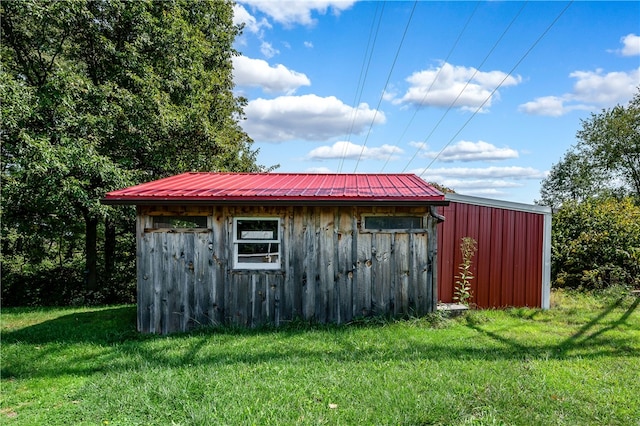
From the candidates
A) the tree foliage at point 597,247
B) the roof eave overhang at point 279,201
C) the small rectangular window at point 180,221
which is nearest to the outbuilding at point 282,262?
the small rectangular window at point 180,221

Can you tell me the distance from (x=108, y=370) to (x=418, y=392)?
3.47 m

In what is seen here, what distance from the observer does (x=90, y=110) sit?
877cm

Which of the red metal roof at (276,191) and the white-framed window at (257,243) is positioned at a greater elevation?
the red metal roof at (276,191)

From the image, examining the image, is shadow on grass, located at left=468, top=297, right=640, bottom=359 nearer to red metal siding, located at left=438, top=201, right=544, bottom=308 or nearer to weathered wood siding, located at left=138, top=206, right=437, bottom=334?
red metal siding, located at left=438, top=201, right=544, bottom=308

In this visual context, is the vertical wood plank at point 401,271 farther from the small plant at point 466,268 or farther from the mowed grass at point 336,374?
the small plant at point 466,268

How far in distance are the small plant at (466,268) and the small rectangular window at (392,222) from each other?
4.91 feet

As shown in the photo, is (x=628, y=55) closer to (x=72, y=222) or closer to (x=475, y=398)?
(x=475, y=398)

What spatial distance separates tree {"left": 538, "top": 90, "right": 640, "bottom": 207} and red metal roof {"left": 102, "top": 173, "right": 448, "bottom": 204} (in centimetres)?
1625

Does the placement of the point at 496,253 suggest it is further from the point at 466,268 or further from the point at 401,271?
the point at 401,271

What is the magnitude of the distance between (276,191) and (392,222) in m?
2.04

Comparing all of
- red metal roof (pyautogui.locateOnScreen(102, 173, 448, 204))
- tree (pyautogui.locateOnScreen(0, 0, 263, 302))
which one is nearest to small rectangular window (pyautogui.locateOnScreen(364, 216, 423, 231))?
red metal roof (pyautogui.locateOnScreen(102, 173, 448, 204))

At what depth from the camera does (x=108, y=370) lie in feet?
13.7

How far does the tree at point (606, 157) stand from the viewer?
1884 cm

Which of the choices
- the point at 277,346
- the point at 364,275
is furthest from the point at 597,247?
the point at 277,346
